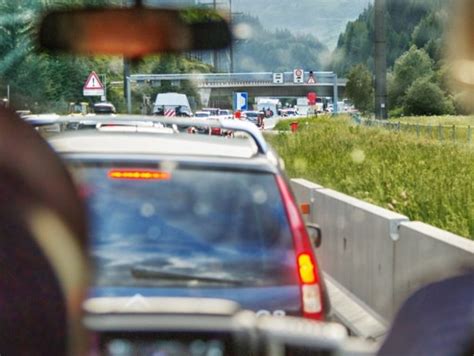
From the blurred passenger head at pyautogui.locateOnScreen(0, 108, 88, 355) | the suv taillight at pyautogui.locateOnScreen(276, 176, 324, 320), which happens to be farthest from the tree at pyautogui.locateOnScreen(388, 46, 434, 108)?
the blurred passenger head at pyautogui.locateOnScreen(0, 108, 88, 355)

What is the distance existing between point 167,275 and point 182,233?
0.15m

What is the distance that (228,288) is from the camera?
4.23 metres

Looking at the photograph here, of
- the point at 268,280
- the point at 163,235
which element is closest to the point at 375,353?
the point at 163,235

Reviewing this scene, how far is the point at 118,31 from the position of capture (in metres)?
2.51

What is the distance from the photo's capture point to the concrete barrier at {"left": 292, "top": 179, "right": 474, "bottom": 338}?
816 centimetres

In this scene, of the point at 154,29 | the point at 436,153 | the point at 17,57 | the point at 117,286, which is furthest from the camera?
the point at 436,153

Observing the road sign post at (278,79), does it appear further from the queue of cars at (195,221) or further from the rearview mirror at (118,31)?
the rearview mirror at (118,31)

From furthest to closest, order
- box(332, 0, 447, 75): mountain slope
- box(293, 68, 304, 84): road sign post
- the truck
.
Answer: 1. the truck
2. box(293, 68, 304, 84): road sign post
3. box(332, 0, 447, 75): mountain slope

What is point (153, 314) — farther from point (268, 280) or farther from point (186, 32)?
point (268, 280)

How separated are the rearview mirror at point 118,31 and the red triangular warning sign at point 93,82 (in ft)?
1.70

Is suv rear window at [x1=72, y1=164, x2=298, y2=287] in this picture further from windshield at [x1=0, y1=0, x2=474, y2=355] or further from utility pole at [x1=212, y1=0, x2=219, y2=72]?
utility pole at [x1=212, y1=0, x2=219, y2=72]

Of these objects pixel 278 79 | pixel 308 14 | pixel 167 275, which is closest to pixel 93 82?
pixel 308 14

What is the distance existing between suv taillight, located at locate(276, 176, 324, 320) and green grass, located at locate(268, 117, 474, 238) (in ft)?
17.9

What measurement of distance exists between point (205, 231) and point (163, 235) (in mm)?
165
